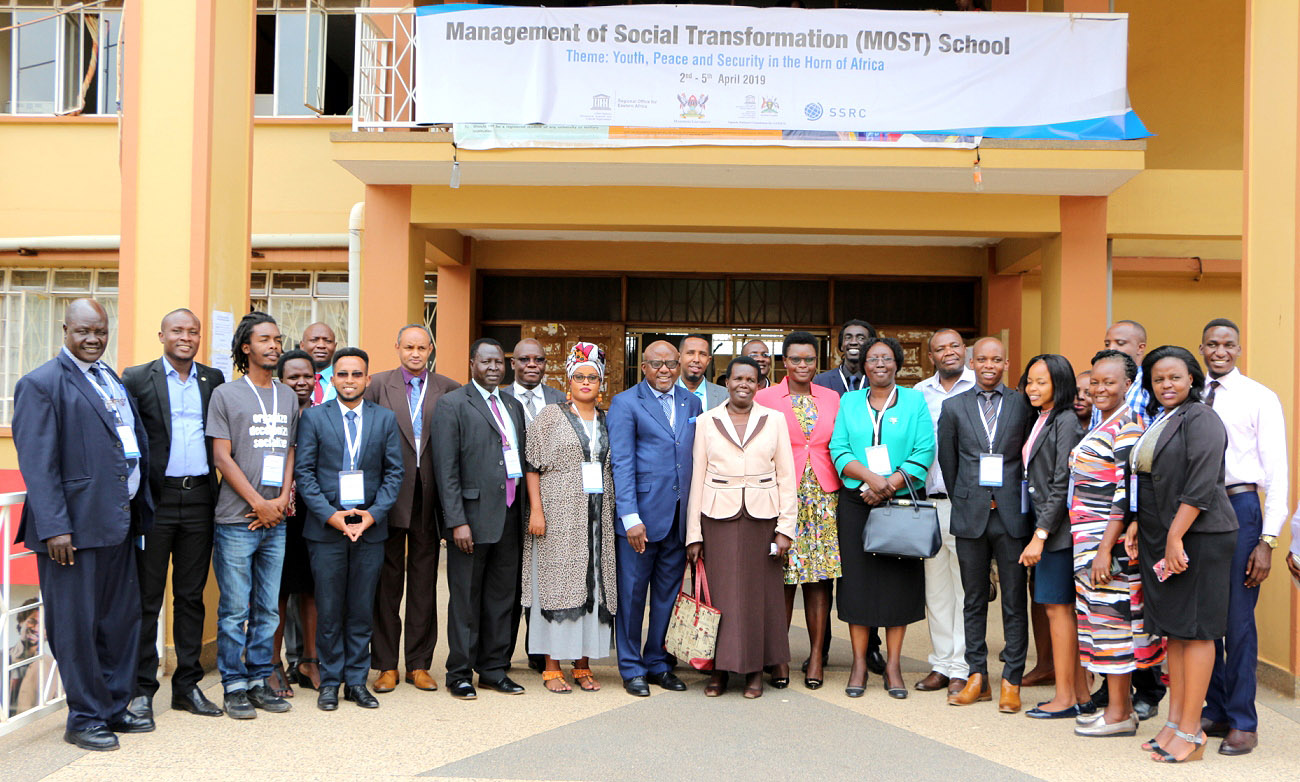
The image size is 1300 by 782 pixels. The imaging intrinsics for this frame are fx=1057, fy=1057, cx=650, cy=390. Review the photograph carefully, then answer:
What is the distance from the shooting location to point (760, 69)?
7.93 meters

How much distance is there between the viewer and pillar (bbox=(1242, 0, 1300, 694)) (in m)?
Answer: 5.60

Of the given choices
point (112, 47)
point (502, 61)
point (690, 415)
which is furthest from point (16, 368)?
point (690, 415)

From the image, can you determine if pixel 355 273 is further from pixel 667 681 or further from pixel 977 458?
Answer: pixel 977 458

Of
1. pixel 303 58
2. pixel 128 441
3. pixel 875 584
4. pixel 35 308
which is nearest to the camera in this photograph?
pixel 128 441

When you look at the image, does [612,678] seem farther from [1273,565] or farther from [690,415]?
[1273,565]

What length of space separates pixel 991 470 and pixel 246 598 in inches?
142

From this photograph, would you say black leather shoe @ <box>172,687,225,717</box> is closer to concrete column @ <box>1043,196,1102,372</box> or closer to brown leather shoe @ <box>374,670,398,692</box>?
brown leather shoe @ <box>374,670,398,692</box>

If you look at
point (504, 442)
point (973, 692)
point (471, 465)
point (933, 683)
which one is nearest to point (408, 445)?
point (471, 465)

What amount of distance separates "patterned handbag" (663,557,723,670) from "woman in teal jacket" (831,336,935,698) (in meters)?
0.71

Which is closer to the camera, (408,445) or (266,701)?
(266,701)

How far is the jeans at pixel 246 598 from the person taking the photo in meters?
4.91

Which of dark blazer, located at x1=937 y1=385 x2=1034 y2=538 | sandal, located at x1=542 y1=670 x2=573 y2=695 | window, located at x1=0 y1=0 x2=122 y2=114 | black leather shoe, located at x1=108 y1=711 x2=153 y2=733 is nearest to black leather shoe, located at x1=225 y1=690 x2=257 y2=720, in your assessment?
black leather shoe, located at x1=108 y1=711 x2=153 y2=733

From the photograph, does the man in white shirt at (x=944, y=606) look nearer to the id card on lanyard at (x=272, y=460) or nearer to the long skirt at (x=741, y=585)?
the long skirt at (x=741, y=585)

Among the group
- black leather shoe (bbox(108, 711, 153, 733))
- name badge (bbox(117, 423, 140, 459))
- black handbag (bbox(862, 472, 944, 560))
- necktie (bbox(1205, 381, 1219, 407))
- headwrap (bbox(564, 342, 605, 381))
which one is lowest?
black leather shoe (bbox(108, 711, 153, 733))
